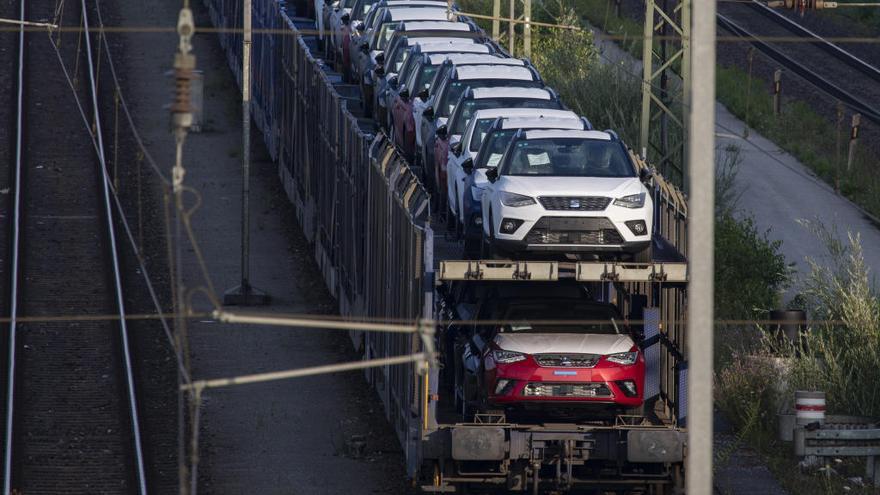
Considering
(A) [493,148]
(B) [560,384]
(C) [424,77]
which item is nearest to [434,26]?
(C) [424,77]

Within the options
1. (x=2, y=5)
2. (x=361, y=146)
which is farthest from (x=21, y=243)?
(x=2, y=5)

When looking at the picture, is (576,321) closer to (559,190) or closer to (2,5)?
(559,190)

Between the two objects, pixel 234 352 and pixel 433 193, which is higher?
pixel 433 193

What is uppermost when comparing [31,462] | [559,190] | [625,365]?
[559,190]

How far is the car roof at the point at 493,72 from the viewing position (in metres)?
24.7

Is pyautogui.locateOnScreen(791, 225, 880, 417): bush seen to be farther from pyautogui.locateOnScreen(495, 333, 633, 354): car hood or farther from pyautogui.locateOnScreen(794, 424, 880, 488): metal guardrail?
pyautogui.locateOnScreen(495, 333, 633, 354): car hood

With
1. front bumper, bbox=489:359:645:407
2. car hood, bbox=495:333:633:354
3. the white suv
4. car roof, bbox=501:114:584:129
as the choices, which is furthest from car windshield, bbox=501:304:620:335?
car roof, bbox=501:114:584:129

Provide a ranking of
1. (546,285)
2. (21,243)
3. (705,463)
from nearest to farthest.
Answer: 1. (705,463)
2. (546,285)
3. (21,243)

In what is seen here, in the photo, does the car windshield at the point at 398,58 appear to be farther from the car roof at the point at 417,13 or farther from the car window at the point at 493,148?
the car window at the point at 493,148

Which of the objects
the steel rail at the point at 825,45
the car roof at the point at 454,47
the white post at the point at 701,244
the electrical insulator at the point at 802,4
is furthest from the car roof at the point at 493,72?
the steel rail at the point at 825,45

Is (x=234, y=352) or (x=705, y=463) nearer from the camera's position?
(x=705, y=463)

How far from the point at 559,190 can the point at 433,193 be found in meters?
5.75

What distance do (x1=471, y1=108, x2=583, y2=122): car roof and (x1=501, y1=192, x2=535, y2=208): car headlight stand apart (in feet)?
11.2

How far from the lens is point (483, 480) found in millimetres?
17719
